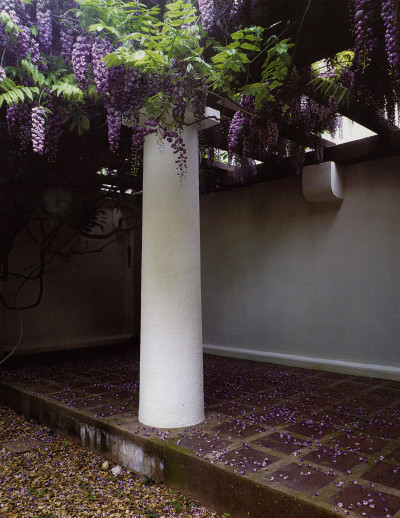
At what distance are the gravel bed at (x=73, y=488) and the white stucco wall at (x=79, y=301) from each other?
2.91 meters

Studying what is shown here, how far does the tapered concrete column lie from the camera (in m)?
2.68

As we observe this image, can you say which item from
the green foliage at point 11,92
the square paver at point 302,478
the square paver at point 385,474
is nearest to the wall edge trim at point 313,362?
the square paver at point 385,474

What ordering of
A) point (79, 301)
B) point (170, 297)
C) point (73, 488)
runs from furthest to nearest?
point (79, 301)
point (170, 297)
point (73, 488)

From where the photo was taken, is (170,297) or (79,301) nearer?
(170,297)

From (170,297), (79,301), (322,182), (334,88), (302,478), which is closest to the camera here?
(302,478)

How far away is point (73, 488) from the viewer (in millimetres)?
2398

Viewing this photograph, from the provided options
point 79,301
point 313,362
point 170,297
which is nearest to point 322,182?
point 313,362

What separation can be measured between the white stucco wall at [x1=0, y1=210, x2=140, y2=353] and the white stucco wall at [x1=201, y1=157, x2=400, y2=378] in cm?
171

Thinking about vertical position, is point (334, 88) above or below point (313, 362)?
above

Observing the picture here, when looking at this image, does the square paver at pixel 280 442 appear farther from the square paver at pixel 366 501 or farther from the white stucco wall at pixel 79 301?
the white stucco wall at pixel 79 301

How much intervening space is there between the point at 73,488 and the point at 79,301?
4207 mm

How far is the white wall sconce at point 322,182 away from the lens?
4.39 metres

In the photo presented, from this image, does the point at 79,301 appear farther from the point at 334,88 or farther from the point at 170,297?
the point at 334,88

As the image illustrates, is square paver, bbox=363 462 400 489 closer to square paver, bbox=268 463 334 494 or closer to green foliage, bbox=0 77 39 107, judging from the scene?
square paver, bbox=268 463 334 494
